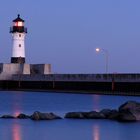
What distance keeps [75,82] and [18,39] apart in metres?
10.4

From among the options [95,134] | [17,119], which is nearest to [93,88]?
[17,119]

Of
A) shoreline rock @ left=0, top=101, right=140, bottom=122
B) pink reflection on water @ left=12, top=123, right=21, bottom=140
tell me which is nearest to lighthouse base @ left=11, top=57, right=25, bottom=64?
shoreline rock @ left=0, top=101, right=140, bottom=122

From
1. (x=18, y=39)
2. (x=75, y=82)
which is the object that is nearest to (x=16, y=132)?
(x=75, y=82)

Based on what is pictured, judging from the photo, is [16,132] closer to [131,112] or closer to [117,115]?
[131,112]

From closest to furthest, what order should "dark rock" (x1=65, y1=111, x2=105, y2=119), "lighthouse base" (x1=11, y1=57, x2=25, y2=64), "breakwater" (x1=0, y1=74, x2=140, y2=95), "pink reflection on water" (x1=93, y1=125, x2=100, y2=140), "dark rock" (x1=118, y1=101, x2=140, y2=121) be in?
"pink reflection on water" (x1=93, y1=125, x2=100, y2=140)
"dark rock" (x1=118, y1=101, x2=140, y2=121)
"dark rock" (x1=65, y1=111, x2=105, y2=119)
"breakwater" (x1=0, y1=74, x2=140, y2=95)
"lighthouse base" (x1=11, y1=57, x2=25, y2=64)

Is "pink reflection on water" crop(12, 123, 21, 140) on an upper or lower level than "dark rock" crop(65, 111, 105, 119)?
lower

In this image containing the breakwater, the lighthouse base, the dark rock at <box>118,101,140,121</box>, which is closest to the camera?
the dark rock at <box>118,101,140,121</box>

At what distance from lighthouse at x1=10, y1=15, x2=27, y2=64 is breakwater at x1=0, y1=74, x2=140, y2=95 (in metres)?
2.12

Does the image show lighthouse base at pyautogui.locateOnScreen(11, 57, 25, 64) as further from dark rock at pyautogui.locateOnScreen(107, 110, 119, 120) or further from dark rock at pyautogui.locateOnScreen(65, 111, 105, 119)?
dark rock at pyautogui.locateOnScreen(107, 110, 119, 120)

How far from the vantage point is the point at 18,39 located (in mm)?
71750

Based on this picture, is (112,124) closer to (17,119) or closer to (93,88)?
(17,119)

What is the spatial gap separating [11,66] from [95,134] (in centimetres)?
4641

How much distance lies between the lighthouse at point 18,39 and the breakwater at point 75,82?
6.97 ft

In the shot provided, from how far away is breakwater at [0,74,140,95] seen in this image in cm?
5762
